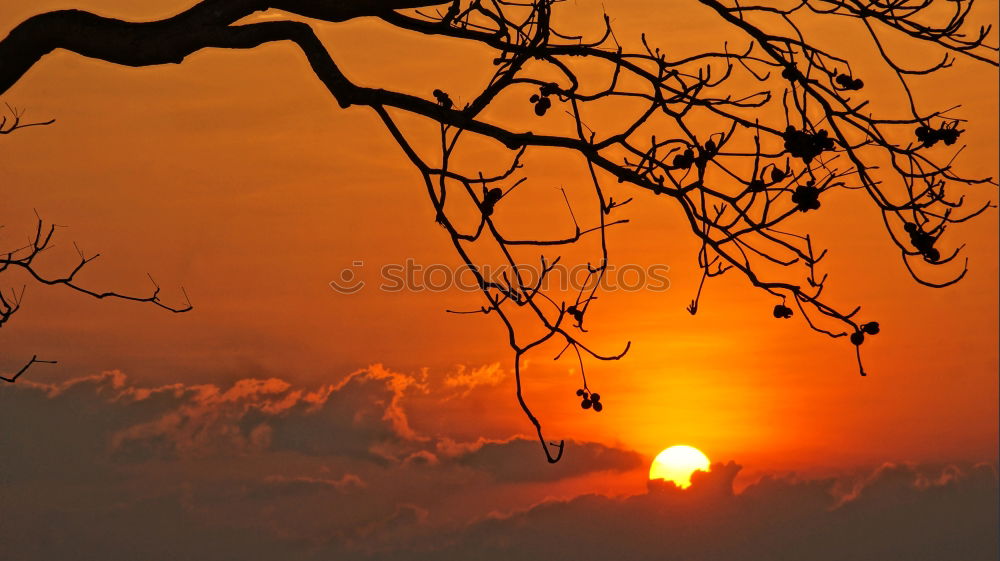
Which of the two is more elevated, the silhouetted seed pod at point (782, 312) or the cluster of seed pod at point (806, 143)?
the cluster of seed pod at point (806, 143)

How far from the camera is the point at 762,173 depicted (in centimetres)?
634

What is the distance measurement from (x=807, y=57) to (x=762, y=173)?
1003 mm

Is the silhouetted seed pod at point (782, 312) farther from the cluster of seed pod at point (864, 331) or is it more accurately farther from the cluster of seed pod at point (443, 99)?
the cluster of seed pod at point (443, 99)

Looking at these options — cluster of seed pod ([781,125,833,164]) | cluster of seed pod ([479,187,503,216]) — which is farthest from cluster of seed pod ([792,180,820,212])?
cluster of seed pod ([479,187,503,216])

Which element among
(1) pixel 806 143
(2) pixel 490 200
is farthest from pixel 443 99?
(1) pixel 806 143

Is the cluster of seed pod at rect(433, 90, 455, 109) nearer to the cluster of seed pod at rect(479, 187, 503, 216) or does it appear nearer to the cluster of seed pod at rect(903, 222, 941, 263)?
the cluster of seed pod at rect(479, 187, 503, 216)

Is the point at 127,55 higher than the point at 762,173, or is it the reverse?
the point at 127,55

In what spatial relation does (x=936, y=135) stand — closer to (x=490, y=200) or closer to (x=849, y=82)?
(x=849, y=82)

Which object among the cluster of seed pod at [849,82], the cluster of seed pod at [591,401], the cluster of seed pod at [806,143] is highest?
the cluster of seed pod at [849,82]

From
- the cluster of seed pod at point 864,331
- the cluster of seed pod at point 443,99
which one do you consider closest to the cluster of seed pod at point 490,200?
the cluster of seed pod at point 443,99

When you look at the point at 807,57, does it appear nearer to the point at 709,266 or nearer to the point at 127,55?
the point at 709,266

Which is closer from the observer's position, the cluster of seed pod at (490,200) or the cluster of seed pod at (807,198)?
the cluster of seed pod at (807,198)

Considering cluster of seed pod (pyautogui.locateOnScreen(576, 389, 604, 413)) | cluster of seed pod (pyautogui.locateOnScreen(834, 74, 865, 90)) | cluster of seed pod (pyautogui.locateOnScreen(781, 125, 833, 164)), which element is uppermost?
→ cluster of seed pod (pyautogui.locateOnScreen(834, 74, 865, 90))

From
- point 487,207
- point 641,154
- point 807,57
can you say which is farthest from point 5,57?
point 807,57
